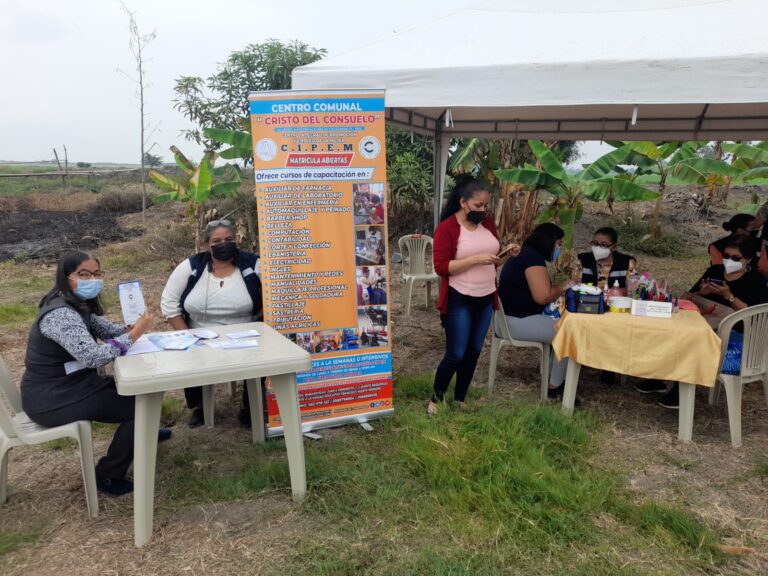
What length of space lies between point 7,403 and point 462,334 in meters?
2.67

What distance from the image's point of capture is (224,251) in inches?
141

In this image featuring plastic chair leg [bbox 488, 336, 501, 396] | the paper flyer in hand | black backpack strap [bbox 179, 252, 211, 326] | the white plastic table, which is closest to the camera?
Answer: the white plastic table

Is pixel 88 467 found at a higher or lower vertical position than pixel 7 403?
lower

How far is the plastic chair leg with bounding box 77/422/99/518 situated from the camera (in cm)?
278

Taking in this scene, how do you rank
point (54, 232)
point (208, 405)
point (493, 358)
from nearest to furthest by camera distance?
point (208, 405) < point (493, 358) < point (54, 232)

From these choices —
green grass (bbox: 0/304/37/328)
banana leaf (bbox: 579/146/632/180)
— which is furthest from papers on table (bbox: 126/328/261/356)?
banana leaf (bbox: 579/146/632/180)

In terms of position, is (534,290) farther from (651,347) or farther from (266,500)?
(266,500)

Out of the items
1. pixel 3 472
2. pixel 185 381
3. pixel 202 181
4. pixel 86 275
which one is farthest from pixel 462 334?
pixel 202 181

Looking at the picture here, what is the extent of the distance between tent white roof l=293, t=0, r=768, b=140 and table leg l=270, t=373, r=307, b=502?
2092 millimetres

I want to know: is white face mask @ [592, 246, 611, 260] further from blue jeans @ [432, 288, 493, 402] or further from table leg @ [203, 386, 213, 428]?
table leg @ [203, 386, 213, 428]

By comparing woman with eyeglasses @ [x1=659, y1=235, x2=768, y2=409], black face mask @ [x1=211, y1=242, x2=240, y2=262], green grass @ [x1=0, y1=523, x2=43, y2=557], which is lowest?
green grass @ [x1=0, y1=523, x2=43, y2=557]

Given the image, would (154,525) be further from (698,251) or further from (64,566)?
(698,251)

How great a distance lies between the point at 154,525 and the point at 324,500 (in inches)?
33.8

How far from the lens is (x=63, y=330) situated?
8.85 ft
